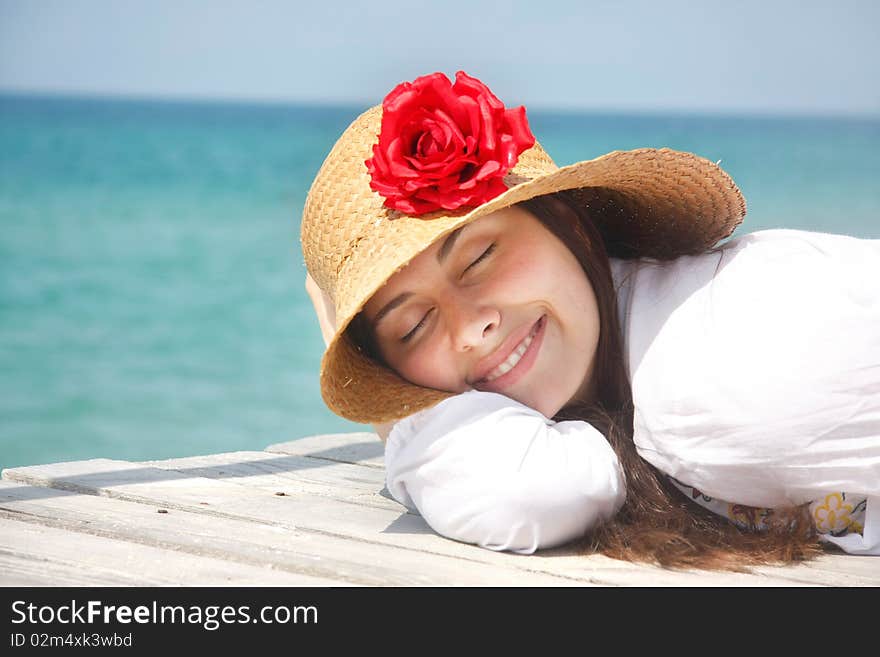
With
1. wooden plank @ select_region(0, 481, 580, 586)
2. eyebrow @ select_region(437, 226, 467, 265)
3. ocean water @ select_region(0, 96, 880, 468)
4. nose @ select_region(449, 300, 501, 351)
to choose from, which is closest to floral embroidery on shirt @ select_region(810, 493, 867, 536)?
wooden plank @ select_region(0, 481, 580, 586)

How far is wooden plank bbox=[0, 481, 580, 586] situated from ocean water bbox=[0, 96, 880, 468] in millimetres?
5129

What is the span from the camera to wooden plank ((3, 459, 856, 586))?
2.01 meters

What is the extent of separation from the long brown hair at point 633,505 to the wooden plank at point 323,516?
5 centimetres

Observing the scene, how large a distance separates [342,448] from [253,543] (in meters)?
1.19

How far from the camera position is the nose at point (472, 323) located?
7.51 feet

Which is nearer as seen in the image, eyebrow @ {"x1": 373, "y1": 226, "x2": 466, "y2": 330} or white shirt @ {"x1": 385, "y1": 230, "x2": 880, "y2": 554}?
white shirt @ {"x1": 385, "y1": 230, "x2": 880, "y2": 554}

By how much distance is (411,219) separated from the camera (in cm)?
225

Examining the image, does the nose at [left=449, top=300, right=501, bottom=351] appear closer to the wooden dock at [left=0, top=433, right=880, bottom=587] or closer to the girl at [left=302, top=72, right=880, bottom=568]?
the girl at [left=302, top=72, right=880, bottom=568]

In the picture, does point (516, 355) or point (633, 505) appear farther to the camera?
point (516, 355)

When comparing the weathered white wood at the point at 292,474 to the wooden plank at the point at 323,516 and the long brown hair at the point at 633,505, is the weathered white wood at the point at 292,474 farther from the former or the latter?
the long brown hair at the point at 633,505

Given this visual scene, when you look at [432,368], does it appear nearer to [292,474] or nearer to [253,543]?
[253,543]

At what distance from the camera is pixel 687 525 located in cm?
223

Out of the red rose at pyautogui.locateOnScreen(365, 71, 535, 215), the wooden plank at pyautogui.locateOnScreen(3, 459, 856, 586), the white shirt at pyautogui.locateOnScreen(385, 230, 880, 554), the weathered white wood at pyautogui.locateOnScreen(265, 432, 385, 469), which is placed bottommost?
the wooden plank at pyautogui.locateOnScreen(3, 459, 856, 586)

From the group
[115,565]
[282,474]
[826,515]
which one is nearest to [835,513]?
[826,515]
